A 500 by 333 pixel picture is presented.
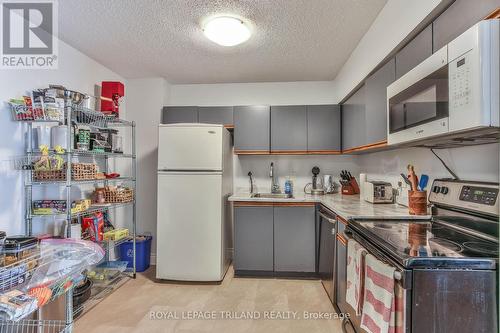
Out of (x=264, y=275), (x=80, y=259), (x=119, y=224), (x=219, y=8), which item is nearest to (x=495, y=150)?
(x=219, y=8)

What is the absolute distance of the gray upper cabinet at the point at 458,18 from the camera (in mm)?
1084

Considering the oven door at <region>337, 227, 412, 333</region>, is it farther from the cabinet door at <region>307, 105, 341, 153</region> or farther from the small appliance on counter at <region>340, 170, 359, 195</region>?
the cabinet door at <region>307, 105, 341, 153</region>

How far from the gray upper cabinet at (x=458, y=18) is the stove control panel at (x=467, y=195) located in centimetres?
73

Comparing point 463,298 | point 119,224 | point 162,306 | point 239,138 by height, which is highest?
point 239,138

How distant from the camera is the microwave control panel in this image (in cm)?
100

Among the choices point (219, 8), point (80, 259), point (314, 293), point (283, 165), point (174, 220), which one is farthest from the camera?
point (283, 165)

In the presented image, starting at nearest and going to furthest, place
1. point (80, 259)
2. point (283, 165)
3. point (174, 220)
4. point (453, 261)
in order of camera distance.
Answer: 1. point (453, 261)
2. point (80, 259)
3. point (174, 220)
4. point (283, 165)

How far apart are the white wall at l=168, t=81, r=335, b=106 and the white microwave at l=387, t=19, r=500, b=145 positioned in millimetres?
2095

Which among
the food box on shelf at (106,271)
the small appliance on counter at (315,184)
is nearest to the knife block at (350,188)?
the small appliance on counter at (315,184)

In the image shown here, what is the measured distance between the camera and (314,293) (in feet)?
8.50

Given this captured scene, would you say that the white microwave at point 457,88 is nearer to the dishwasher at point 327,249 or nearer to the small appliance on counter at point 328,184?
the dishwasher at point 327,249

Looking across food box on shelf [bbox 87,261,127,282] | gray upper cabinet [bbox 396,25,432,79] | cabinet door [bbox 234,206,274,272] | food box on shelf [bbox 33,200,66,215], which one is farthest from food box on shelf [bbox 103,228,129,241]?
gray upper cabinet [bbox 396,25,432,79]

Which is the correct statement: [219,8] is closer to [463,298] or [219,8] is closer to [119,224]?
[463,298]

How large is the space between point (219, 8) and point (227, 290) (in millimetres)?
2456
